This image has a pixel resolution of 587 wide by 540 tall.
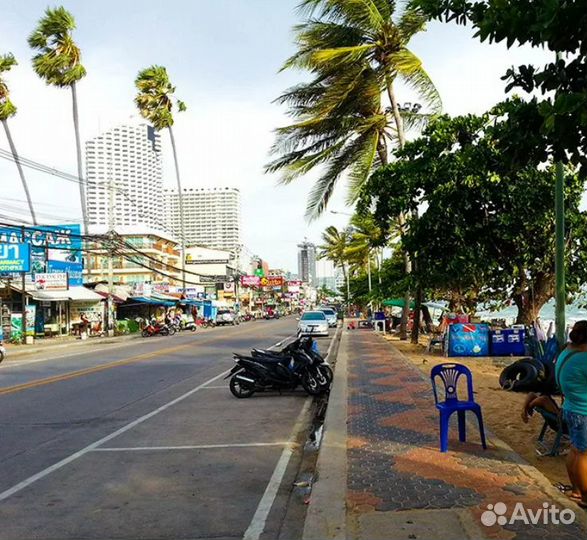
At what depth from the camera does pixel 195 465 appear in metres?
7.12

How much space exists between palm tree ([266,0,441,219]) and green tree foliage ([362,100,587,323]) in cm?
353

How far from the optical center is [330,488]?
554 centimetres

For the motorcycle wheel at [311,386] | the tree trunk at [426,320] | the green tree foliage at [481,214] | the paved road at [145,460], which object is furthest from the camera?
the tree trunk at [426,320]

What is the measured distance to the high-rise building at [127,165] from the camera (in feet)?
185

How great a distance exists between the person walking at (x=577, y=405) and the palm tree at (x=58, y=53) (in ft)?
123

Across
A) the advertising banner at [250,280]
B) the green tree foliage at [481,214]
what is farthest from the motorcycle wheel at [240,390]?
the advertising banner at [250,280]

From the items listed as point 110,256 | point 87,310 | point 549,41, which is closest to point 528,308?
point 549,41

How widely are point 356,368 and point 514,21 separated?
12578 millimetres

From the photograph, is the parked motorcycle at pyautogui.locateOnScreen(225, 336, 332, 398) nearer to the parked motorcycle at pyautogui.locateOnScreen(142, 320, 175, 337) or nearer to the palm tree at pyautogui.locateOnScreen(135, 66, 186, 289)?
the parked motorcycle at pyautogui.locateOnScreen(142, 320, 175, 337)

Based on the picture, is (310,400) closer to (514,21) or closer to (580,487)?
(580,487)

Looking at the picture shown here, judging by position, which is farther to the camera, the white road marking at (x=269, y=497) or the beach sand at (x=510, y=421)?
the beach sand at (x=510, y=421)

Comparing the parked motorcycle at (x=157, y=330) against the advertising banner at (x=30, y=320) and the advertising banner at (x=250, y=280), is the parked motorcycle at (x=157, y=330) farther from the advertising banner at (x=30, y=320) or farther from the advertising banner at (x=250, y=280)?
the advertising banner at (x=250, y=280)

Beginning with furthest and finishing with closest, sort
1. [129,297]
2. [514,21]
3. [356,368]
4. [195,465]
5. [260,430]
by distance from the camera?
[129,297] < [356,368] < [260,430] < [195,465] < [514,21]

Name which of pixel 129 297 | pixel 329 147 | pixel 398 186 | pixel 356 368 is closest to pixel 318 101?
pixel 329 147
